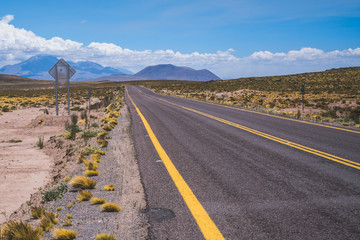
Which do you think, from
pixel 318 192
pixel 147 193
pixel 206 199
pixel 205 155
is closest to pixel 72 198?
pixel 147 193

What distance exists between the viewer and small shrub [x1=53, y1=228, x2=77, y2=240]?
284cm

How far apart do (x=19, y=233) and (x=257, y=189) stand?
10.3ft

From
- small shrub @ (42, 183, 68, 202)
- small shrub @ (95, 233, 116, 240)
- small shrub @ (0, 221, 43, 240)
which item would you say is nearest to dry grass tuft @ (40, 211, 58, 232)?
small shrub @ (0, 221, 43, 240)

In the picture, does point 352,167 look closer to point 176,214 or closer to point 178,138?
point 176,214

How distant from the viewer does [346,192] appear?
13.0ft

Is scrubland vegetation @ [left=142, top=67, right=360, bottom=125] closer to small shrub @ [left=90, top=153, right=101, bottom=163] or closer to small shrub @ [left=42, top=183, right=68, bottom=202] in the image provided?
small shrub @ [left=90, top=153, right=101, bottom=163]

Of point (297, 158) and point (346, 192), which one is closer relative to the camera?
point (346, 192)

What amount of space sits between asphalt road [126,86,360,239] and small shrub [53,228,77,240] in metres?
0.84

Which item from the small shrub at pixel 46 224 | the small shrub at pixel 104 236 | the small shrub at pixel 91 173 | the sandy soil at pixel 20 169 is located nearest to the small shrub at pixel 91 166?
the small shrub at pixel 91 173

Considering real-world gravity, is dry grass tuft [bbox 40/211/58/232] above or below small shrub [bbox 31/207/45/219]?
above

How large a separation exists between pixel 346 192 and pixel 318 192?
40 cm

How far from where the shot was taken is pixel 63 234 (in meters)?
2.85

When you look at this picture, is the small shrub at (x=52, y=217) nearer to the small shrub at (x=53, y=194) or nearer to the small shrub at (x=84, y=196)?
the small shrub at (x=84, y=196)

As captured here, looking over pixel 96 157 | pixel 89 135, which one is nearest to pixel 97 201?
pixel 96 157
